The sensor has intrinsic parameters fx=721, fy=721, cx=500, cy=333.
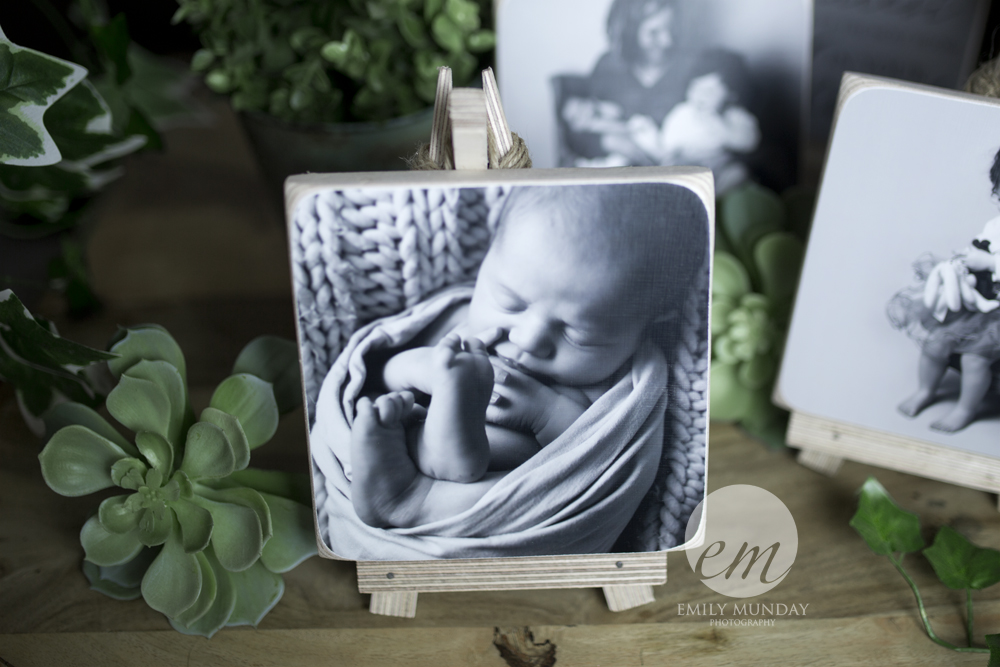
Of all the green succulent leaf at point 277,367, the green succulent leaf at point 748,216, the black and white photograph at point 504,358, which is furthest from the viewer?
the green succulent leaf at point 748,216

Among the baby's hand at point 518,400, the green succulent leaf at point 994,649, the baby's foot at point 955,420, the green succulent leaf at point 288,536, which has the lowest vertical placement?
the green succulent leaf at point 994,649

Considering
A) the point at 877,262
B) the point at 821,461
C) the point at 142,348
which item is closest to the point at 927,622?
the point at 821,461

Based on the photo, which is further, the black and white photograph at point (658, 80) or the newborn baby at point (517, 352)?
the black and white photograph at point (658, 80)

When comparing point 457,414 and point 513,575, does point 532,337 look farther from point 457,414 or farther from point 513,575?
point 513,575

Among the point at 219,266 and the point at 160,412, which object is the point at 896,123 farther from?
the point at 219,266

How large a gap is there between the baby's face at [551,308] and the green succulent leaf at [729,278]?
18 centimetres

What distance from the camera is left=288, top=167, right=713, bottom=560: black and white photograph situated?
40 centimetres

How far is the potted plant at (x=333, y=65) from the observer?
57 centimetres

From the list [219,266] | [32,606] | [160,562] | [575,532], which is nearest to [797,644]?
[575,532]

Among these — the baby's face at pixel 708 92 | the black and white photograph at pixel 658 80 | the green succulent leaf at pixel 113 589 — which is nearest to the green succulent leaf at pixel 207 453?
the green succulent leaf at pixel 113 589

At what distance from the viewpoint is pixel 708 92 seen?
61 cm

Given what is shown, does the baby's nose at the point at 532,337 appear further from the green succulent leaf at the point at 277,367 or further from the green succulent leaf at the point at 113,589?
the green succulent leaf at the point at 113,589

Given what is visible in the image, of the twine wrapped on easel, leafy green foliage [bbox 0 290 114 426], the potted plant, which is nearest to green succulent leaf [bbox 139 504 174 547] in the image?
leafy green foliage [bbox 0 290 114 426]

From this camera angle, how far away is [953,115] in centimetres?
42
